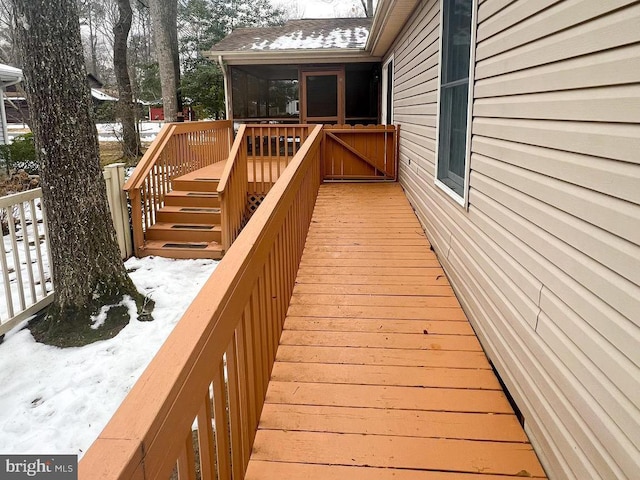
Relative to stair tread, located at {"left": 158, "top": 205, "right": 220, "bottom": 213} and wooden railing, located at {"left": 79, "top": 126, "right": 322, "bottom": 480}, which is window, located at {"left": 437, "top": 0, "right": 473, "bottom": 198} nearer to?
wooden railing, located at {"left": 79, "top": 126, "right": 322, "bottom": 480}

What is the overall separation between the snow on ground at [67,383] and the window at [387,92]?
20.1ft

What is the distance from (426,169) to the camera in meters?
5.52

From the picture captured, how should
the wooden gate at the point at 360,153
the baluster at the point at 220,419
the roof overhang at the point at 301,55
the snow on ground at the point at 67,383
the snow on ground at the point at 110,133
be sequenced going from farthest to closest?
the snow on ground at the point at 110,133
the roof overhang at the point at 301,55
the wooden gate at the point at 360,153
the snow on ground at the point at 67,383
the baluster at the point at 220,419

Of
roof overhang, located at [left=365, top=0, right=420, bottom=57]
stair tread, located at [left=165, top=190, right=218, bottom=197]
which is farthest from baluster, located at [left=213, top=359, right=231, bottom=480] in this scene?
stair tread, located at [left=165, top=190, right=218, bottom=197]

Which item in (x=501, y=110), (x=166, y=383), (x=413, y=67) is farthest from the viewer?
(x=413, y=67)

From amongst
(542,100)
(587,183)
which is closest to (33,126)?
(542,100)

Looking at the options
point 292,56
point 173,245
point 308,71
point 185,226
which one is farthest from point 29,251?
point 308,71

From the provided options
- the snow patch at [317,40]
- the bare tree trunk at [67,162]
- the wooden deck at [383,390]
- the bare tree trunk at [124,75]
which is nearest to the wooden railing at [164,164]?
the bare tree trunk at [67,162]

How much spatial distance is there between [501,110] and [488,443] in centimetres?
164

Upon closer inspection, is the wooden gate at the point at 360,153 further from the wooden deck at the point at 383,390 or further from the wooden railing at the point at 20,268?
the wooden railing at the point at 20,268

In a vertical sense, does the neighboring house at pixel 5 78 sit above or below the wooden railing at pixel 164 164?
above

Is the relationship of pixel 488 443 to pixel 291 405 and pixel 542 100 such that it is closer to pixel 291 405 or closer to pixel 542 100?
pixel 291 405

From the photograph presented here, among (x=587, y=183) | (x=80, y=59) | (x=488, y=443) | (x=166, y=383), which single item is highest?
(x=80, y=59)

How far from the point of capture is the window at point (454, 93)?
391cm
